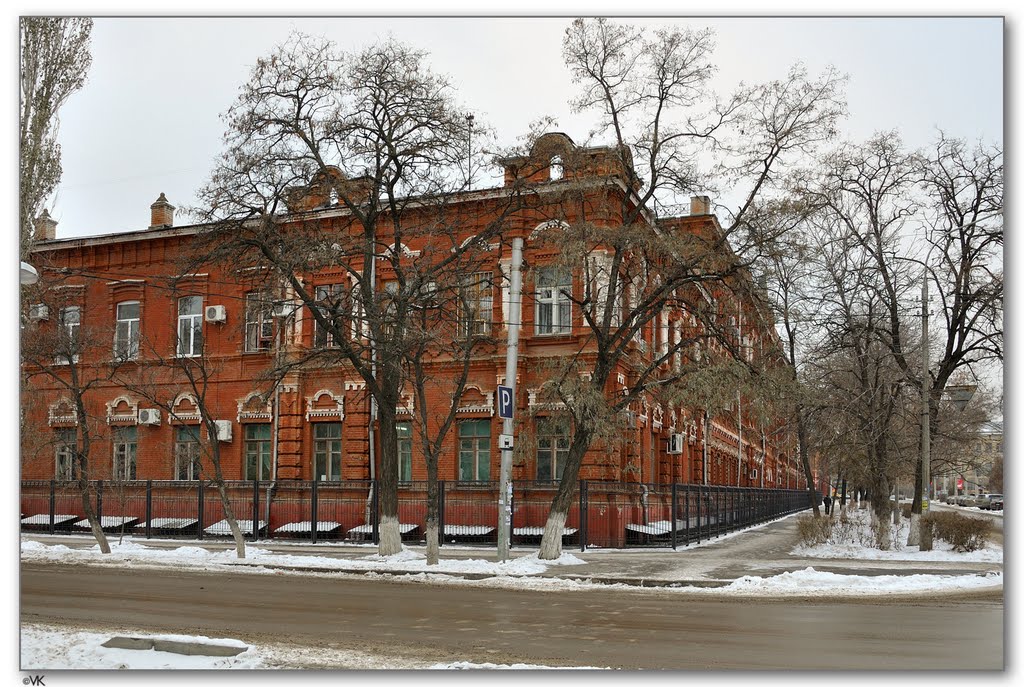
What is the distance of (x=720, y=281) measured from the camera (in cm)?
2125

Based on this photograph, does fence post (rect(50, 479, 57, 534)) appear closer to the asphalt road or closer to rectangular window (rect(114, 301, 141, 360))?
rectangular window (rect(114, 301, 141, 360))

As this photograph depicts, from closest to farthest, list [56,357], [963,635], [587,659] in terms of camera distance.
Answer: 1. [587,659]
2. [963,635]
3. [56,357]

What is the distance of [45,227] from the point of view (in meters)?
14.3

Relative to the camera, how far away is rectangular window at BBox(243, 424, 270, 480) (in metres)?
30.8

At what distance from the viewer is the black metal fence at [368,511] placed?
25.1 meters

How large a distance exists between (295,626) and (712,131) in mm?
13133

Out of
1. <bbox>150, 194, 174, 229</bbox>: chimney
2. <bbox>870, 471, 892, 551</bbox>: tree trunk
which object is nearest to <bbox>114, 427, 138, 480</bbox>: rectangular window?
<bbox>150, 194, 174, 229</bbox>: chimney

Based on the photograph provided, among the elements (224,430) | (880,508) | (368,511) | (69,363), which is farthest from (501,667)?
(224,430)

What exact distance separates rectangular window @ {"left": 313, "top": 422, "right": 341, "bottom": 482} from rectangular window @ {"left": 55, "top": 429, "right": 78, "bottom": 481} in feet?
24.4

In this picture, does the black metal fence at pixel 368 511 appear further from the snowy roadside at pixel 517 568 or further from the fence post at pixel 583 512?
the snowy roadside at pixel 517 568

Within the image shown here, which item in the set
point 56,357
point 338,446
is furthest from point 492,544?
point 56,357

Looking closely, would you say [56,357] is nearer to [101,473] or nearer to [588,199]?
[101,473]

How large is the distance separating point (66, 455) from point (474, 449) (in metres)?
10.5

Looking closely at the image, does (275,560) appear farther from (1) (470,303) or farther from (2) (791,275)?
Answer: (2) (791,275)
